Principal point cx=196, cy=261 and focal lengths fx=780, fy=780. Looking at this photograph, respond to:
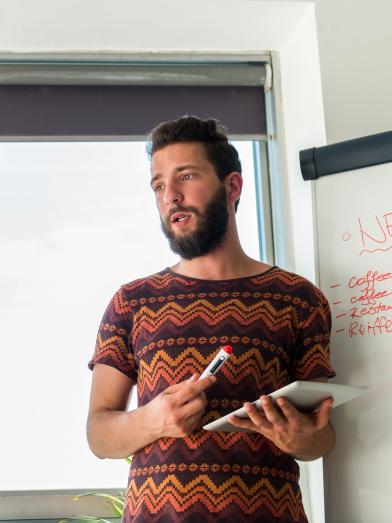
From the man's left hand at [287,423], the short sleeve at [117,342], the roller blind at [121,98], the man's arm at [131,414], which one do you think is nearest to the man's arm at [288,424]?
the man's left hand at [287,423]

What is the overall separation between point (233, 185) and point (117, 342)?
489 mm

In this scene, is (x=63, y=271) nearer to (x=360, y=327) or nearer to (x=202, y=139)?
(x=202, y=139)

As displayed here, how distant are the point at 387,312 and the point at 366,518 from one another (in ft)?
1.61

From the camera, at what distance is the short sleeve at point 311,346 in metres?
1.73

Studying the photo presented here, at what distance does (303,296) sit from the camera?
5.83 feet

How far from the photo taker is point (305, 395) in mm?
1446

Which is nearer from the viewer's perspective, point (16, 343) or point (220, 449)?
point (220, 449)

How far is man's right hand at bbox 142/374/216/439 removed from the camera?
1471 mm

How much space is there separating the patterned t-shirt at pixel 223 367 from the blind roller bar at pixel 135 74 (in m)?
0.94

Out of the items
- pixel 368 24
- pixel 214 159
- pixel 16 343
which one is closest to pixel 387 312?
pixel 214 159

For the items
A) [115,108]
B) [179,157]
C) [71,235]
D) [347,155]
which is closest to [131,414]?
[179,157]

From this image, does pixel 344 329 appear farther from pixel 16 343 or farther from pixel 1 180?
pixel 1 180

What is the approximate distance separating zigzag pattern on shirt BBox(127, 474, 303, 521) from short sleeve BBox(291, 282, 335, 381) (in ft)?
0.90

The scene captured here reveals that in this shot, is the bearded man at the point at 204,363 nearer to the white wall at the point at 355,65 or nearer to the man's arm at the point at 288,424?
the man's arm at the point at 288,424
